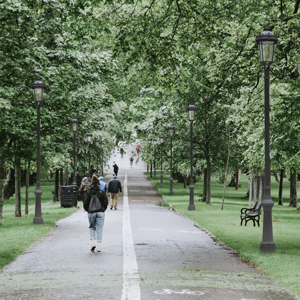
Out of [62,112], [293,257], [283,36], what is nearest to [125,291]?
[293,257]

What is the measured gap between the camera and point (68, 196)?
96.9ft

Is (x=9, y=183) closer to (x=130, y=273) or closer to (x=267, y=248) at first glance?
(x=267, y=248)

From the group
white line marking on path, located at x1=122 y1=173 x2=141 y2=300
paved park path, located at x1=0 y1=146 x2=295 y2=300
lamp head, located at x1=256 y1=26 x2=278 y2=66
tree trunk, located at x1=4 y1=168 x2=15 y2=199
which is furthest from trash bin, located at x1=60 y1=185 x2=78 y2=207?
lamp head, located at x1=256 y1=26 x2=278 y2=66

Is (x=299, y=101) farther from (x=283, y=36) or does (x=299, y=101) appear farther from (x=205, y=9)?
(x=205, y=9)

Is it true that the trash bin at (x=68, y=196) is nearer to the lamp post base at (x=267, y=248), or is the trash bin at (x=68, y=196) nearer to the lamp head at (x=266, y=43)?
the lamp post base at (x=267, y=248)

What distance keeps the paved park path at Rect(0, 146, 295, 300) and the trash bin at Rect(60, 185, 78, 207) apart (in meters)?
14.7

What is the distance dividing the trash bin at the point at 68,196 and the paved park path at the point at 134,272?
14.7 metres

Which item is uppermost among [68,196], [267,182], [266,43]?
[266,43]

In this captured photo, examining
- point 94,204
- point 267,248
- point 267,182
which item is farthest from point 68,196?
point 267,248

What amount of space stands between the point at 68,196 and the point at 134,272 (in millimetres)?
21176

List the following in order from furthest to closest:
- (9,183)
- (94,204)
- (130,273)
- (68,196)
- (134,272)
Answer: (9,183)
(68,196)
(94,204)
(134,272)
(130,273)

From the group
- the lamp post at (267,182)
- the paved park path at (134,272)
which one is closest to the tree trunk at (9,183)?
the paved park path at (134,272)

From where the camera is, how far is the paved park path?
7.22 meters

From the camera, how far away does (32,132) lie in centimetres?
1956
